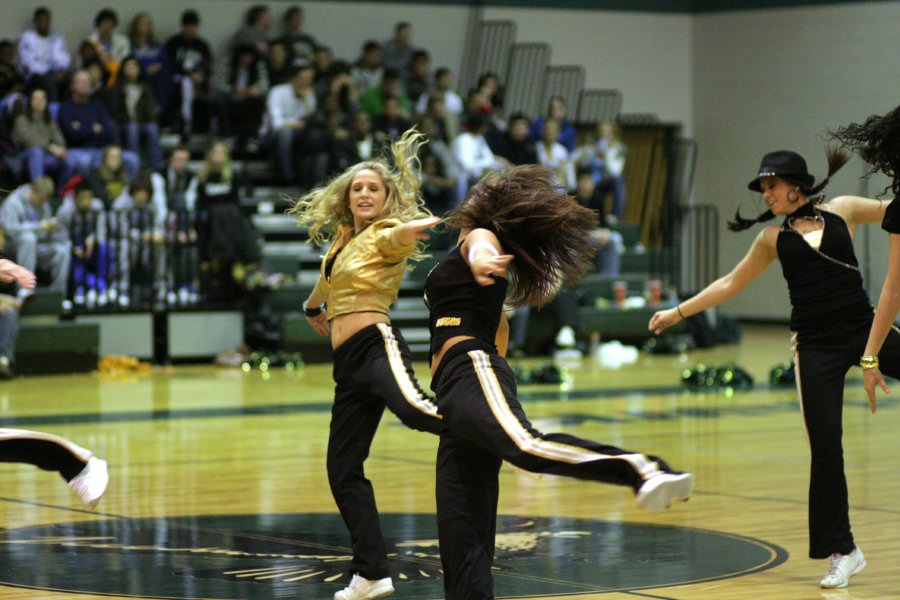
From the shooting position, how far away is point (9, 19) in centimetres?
2050

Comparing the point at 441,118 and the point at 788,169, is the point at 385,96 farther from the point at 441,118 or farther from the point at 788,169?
the point at 788,169

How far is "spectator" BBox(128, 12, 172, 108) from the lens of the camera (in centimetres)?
2020

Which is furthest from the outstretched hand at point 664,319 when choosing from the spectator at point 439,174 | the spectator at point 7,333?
the spectator at point 439,174

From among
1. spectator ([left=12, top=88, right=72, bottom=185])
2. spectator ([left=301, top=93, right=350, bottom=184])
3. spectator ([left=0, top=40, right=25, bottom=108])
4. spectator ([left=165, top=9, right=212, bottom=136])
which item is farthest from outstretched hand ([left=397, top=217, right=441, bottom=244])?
spectator ([left=165, top=9, right=212, bottom=136])

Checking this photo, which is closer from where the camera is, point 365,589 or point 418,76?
point 365,589

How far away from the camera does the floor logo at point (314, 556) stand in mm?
6082

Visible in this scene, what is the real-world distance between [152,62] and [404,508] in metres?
13.5

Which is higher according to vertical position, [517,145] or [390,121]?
[390,121]

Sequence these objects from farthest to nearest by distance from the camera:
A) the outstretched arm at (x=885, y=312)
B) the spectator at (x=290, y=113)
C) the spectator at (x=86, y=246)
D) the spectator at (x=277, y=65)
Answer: the spectator at (x=277, y=65), the spectator at (x=290, y=113), the spectator at (x=86, y=246), the outstretched arm at (x=885, y=312)

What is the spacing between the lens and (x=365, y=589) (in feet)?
18.9

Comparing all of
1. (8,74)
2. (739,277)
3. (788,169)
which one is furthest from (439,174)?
(788,169)

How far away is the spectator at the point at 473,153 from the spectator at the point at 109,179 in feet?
15.2

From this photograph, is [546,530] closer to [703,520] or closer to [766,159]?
[703,520]

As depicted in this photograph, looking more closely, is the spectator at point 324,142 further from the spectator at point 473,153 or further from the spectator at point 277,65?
the spectator at point 473,153
